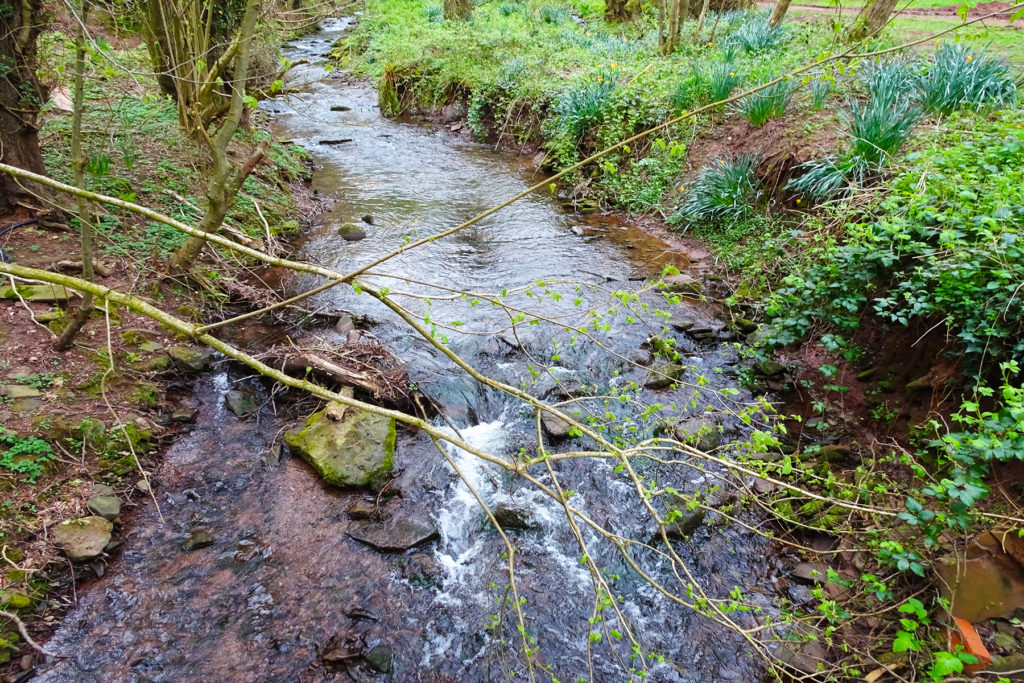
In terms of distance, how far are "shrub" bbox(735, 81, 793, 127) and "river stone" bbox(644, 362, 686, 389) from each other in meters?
4.36

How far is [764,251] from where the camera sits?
595 centimetres

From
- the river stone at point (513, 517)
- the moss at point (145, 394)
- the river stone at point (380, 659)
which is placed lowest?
the river stone at point (380, 659)

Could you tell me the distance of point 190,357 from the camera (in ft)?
15.1

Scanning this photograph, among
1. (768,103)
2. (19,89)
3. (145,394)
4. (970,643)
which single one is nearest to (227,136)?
(145,394)

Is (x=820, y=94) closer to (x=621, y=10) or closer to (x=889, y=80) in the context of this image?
(x=889, y=80)

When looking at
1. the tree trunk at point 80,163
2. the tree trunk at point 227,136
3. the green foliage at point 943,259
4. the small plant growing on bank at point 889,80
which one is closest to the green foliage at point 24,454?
the tree trunk at point 80,163

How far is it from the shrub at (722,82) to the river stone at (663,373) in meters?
4.91

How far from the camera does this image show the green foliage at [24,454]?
3217 millimetres

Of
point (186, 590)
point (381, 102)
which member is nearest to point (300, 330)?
point (186, 590)

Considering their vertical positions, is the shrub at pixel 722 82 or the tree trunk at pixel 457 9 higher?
the tree trunk at pixel 457 9

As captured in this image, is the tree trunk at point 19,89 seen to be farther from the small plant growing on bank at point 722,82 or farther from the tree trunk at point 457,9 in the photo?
the tree trunk at point 457,9

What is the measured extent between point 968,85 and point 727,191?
103 inches

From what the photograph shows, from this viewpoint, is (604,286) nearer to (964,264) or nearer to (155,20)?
(964,264)

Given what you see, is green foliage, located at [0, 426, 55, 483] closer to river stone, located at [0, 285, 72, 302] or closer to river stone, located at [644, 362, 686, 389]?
river stone, located at [0, 285, 72, 302]
